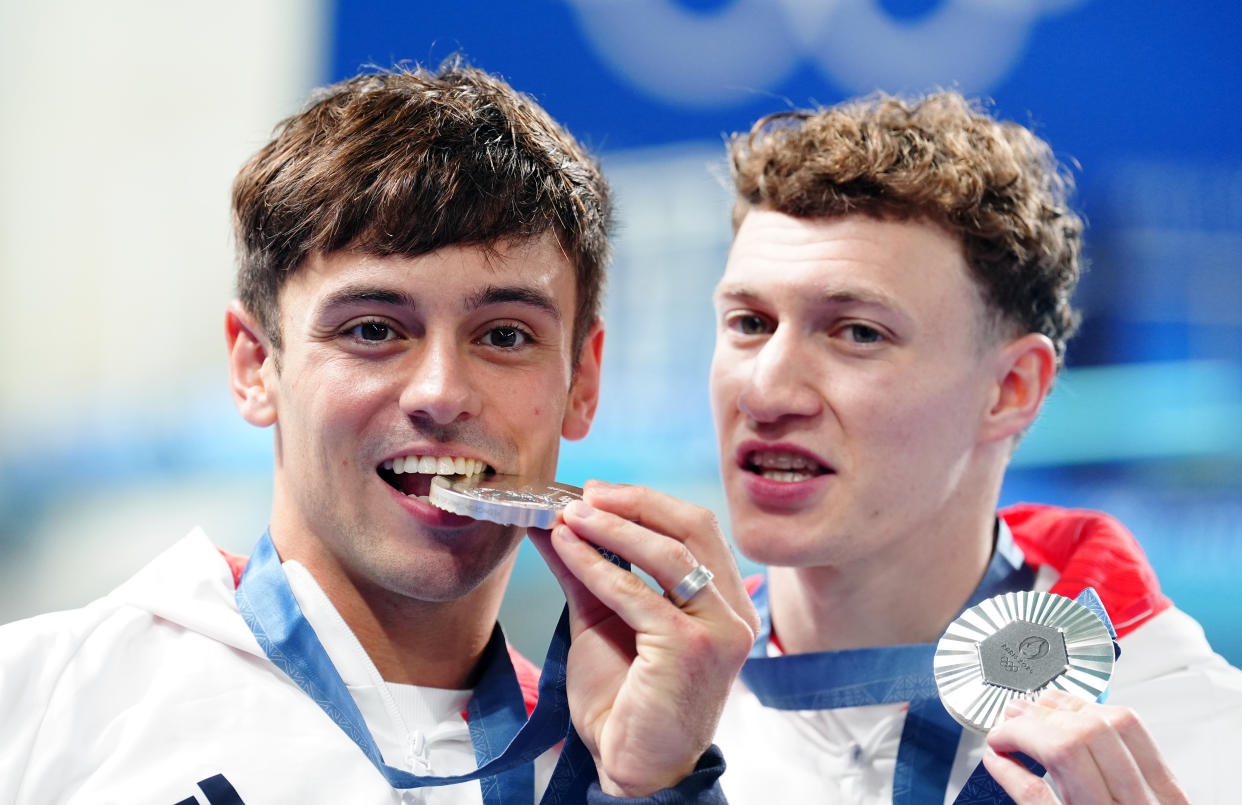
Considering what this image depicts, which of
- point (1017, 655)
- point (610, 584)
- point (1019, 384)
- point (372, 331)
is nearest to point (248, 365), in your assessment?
point (372, 331)

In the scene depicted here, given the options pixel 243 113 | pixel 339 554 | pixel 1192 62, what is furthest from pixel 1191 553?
pixel 243 113

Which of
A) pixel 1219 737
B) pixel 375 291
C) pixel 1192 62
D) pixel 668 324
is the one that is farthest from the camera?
pixel 668 324

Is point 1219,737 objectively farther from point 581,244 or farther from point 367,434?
point 367,434

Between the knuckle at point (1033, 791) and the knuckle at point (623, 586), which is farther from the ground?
the knuckle at point (623, 586)

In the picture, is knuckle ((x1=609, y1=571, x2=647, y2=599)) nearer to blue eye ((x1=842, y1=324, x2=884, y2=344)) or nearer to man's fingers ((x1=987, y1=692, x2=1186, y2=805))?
man's fingers ((x1=987, y1=692, x2=1186, y2=805))

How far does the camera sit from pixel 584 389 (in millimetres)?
2555

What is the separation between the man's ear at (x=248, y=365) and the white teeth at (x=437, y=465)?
325mm

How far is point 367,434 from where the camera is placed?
2164mm

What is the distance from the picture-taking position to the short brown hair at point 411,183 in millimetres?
2186

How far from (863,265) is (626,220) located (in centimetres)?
217

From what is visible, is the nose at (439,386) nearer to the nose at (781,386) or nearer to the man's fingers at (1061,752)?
the nose at (781,386)

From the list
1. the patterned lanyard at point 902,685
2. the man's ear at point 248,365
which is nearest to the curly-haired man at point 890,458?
the patterned lanyard at point 902,685

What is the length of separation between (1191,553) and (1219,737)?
202cm

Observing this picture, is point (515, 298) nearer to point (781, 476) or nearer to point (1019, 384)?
point (781, 476)
